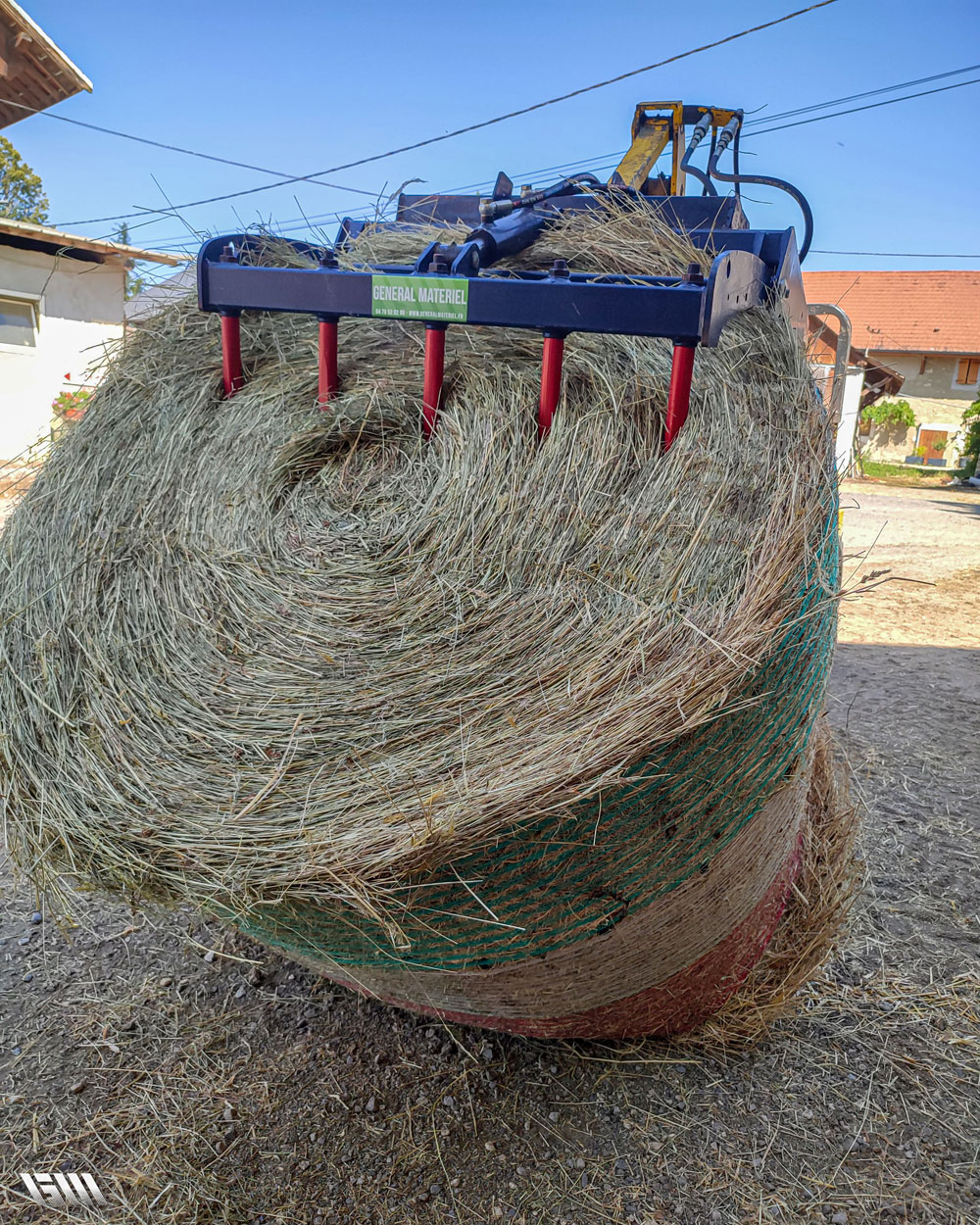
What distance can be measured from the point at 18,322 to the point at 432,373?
11119 millimetres

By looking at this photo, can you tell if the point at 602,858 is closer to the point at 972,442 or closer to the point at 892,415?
the point at 972,442

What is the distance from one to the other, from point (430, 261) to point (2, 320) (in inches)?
434

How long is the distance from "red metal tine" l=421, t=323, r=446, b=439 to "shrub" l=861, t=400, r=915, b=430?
30.4 meters

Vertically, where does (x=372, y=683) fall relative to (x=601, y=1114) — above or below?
above

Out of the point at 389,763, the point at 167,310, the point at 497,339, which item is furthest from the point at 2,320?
the point at 389,763

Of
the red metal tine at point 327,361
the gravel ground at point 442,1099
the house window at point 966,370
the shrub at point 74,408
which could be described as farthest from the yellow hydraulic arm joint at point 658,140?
the house window at point 966,370

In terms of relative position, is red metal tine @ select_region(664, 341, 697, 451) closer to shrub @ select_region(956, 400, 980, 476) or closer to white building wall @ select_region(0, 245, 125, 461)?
white building wall @ select_region(0, 245, 125, 461)

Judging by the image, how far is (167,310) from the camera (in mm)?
2656

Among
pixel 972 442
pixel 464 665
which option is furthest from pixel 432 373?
pixel 972 442

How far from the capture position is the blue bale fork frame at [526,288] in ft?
5.90

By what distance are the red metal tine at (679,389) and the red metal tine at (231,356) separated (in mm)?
1174

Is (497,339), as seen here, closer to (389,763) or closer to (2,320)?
(389,763)

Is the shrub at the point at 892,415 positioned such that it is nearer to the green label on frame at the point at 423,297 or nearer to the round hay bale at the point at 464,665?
the round hay bale at the point at 464,665

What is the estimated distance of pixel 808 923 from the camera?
2383mm
